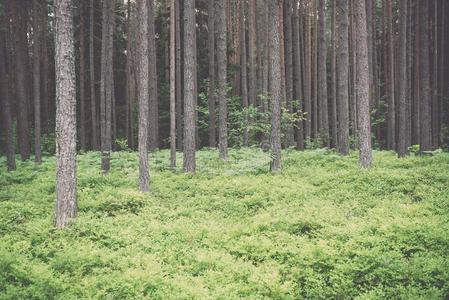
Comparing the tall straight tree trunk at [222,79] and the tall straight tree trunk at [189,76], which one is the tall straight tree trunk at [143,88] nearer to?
the tall straight tree trunk at [189,76]

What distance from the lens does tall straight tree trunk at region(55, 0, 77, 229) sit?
29.9ft

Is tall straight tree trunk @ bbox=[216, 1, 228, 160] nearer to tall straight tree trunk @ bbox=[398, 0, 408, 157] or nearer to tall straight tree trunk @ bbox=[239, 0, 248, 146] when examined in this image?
tall straight tree trunk @ bbox=[239, 0, 248, 146]

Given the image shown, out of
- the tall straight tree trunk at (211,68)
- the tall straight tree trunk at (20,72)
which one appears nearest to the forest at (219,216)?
the tall straight tree trunk at (20,72)

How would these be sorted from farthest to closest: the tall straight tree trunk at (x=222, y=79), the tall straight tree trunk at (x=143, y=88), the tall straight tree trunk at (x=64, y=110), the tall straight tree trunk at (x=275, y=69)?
1. the tall straight tree trunk at (x=222, y=79)
2. the tall straight tree trunk at (x=275, y=69)
3. the tall straight tree trunk at (x=143, y=88)
4. the tall straight tree trunk at (x=64, y=110)

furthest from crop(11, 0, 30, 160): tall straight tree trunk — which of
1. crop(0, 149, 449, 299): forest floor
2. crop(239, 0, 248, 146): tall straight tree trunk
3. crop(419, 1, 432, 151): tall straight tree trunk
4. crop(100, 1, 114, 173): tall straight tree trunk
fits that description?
crop(419, 1, 432, 151): tall straight tree trunk

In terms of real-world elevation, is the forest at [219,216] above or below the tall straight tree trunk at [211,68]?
below

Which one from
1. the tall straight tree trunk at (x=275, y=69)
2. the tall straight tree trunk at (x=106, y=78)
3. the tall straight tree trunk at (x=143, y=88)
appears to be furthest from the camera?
the tall straight tree trunk at (x=106, y=78)

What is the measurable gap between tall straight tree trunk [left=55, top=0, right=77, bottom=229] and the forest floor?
0.62 metres

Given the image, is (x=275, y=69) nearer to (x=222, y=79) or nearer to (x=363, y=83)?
(x=363, y=83)

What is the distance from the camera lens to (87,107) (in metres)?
29.2

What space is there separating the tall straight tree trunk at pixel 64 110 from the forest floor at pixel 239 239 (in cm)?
62

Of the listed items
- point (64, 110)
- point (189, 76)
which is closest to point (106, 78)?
point (189, 76)

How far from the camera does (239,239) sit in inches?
335

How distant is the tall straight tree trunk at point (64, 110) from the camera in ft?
29.9
